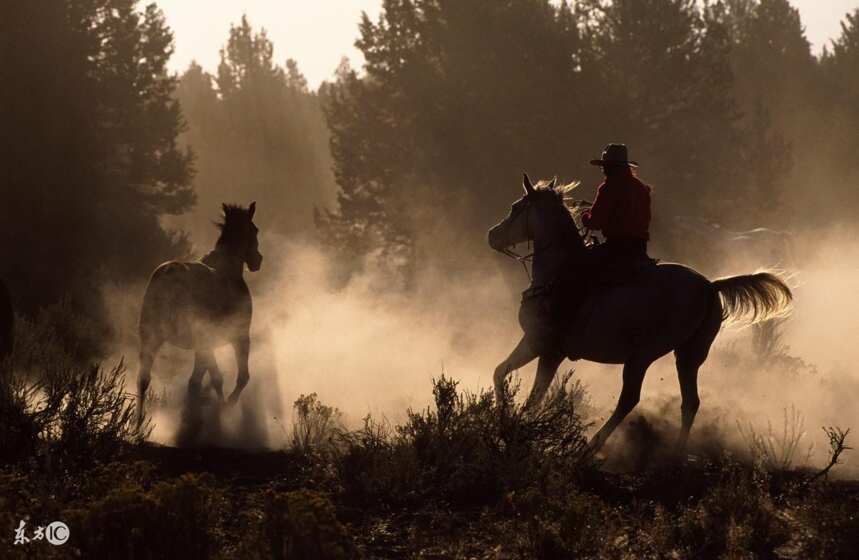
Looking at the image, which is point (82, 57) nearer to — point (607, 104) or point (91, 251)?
point (91, 251)

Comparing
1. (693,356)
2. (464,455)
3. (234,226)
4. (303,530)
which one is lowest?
(303,530)

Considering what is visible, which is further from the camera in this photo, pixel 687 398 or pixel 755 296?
pixel 755 296

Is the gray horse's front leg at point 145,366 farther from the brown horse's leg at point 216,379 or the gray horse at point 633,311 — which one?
the gray horse at point 633,311

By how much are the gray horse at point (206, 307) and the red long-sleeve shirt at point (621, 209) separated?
4412 millimetres

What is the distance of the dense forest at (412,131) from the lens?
85.6 feet

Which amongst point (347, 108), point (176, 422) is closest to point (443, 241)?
point (347, 108)

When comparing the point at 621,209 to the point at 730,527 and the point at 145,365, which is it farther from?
the point at 145,365

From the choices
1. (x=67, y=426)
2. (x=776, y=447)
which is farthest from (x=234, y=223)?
(x=776, y=447)

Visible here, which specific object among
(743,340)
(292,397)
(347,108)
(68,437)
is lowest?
(68,437)

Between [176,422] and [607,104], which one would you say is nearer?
[176,422]

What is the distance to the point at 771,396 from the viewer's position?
13.0 metres

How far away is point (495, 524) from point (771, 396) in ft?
24.6

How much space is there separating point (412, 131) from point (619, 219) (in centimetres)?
2539

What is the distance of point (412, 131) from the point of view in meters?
34.6
